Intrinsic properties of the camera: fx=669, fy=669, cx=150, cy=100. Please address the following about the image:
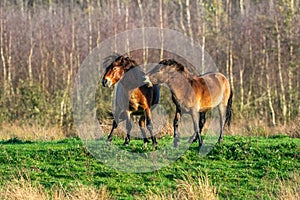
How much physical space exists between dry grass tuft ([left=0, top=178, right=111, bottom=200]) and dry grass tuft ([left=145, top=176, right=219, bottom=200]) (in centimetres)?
88

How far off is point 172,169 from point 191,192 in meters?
1.74

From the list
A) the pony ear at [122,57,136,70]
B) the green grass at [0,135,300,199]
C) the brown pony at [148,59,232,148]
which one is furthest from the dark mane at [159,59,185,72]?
the green grass at [0,135,300,199]

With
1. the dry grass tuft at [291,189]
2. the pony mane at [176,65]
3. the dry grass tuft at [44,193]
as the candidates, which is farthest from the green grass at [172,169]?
the pony mane at [176,65]

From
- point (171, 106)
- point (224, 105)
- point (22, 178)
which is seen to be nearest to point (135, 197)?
point (22, 178)

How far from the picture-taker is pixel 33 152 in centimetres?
1422

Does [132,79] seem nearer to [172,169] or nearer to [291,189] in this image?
[172,169]

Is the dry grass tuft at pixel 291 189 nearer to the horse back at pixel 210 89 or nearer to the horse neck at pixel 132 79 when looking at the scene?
the horse back at pixel 210 89

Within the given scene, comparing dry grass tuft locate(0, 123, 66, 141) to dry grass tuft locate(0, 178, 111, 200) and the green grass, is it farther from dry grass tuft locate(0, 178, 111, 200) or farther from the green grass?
dry grass tuft locate(0, 178, 111, 200)

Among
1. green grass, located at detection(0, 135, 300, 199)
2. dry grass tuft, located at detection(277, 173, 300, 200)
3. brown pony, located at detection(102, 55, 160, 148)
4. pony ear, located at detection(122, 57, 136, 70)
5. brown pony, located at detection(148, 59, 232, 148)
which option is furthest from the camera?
pony ear, located at detection(122, 57, 136, 70)

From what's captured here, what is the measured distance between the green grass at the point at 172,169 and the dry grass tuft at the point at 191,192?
21cm

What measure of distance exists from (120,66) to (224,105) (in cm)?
293

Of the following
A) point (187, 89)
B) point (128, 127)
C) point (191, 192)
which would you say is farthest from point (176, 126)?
point (191, 192)

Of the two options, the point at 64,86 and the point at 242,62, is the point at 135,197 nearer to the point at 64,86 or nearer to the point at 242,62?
the point at 64,86

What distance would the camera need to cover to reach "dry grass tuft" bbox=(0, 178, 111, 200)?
36.2 ft
